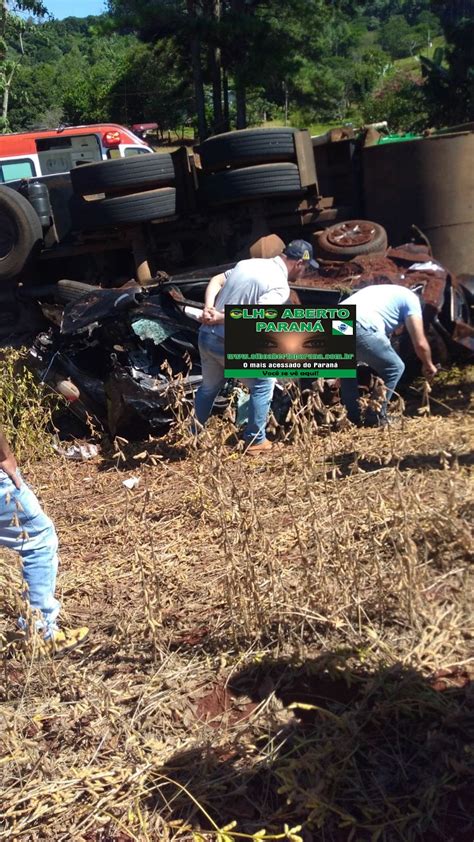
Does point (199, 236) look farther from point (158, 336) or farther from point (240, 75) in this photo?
point (240, 75)

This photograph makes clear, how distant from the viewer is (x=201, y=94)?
80.0 feet

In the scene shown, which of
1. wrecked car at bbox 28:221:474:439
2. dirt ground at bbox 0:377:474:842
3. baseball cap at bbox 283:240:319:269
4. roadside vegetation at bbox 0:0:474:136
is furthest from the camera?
roadside vegetation at bbox 0:0:474:136

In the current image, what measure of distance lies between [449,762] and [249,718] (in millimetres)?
627

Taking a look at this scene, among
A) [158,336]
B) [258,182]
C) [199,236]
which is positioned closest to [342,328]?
[158,336]

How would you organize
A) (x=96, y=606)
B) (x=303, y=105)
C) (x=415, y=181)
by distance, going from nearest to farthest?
(x=96, y=606) < (x=415, y=181) < (x=303, y=105)

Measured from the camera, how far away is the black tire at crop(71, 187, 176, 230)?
6.84 metres

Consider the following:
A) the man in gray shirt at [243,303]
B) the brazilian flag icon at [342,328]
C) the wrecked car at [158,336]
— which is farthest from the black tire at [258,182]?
the brazilian flag icon at [342,328]

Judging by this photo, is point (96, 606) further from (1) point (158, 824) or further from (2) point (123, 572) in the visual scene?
(1) point (158, 824)

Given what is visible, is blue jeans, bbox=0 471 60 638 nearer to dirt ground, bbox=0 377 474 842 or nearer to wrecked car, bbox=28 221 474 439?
dirt ground, bbox=0 377 474 842

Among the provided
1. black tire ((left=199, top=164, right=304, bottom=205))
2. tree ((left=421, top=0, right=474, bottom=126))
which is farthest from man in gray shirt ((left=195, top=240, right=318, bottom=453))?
tree ((left=421, top=0, right=474, bottom=126))

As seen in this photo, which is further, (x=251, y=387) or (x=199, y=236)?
(x=199, y=236)

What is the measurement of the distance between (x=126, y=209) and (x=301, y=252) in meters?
1.45

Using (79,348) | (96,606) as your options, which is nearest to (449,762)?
(96,606)

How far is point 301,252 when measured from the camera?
259 inches
